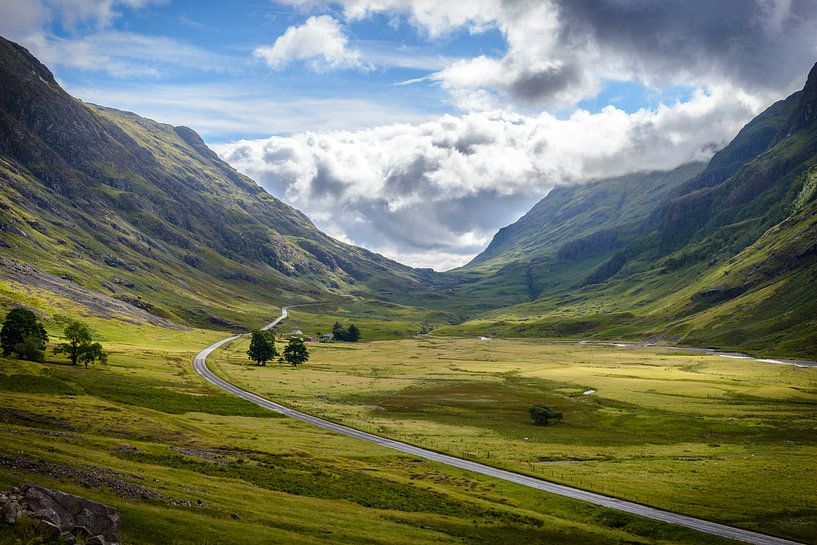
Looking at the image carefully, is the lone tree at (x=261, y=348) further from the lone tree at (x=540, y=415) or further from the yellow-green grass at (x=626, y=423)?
the lone tree at (x=540, y=415)

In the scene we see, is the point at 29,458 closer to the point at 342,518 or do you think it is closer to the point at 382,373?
the point at 342,518

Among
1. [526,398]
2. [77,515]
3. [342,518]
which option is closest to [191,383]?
[526,398]

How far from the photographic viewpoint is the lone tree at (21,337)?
11769 centimetres

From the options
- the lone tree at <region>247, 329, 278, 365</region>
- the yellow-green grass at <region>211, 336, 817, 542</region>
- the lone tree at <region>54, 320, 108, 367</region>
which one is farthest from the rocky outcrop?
the lone tree at <region>247, 329, 278, 365</region>

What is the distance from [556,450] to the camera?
8988 cm

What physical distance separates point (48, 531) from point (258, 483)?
28617 mm

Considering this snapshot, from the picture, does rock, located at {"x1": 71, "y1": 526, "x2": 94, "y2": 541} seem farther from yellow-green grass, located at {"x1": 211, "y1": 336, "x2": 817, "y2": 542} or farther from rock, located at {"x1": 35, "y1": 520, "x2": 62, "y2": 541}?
yellow-green grass, located at {"x1": 211, "y1": 336, "x2": 817, "y2": 542}

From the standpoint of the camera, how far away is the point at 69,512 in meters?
31.2

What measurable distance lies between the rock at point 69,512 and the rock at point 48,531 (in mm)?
1039

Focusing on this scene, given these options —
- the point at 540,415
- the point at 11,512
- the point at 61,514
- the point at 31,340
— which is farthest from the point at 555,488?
the point at 31,340

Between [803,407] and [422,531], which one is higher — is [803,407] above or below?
above

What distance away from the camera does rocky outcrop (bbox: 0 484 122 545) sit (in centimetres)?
2852

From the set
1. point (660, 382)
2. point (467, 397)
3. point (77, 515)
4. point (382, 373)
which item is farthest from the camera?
point (382, 373)

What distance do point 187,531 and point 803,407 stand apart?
139 meters
